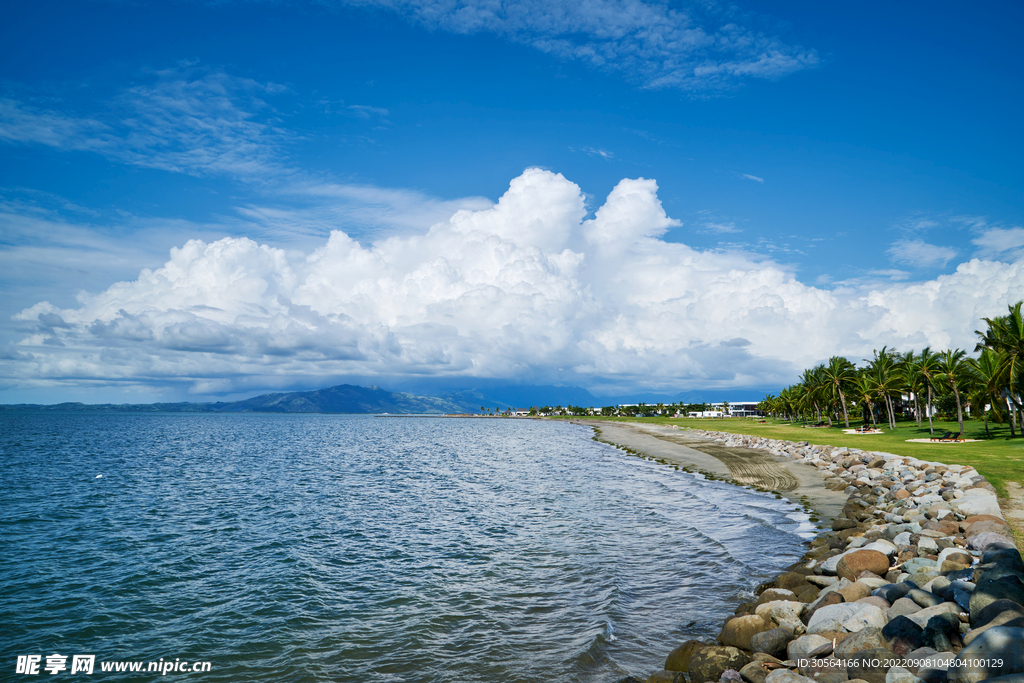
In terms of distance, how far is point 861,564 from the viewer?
45.9 feet

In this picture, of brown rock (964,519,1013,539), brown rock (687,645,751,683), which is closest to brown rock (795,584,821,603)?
brown rock (687,645,751,683)

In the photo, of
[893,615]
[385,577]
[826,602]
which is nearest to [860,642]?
[893,615]

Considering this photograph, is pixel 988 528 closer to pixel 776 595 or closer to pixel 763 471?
pixel 776 595

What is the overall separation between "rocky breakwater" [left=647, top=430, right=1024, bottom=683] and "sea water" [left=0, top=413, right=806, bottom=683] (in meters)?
1.55

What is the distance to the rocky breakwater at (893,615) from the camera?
25.1 feet

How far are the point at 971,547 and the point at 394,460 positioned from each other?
187 feet

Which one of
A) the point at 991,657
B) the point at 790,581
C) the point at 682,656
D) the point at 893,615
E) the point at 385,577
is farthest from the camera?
the point at 385,577

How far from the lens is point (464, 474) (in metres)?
47.9

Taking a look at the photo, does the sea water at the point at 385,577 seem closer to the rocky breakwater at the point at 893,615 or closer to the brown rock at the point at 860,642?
the rocky breakwater at the point at 893,615

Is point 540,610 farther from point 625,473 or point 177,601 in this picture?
point 625,473

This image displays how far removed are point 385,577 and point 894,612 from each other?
14355mm

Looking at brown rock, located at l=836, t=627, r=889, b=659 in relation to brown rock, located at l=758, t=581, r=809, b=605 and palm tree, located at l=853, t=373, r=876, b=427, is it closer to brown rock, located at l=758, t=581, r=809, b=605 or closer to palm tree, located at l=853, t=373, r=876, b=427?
brown rock, located at l=758, t=581, r=809, b=605

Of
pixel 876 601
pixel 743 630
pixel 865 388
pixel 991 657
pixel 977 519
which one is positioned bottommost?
pixel 743 630

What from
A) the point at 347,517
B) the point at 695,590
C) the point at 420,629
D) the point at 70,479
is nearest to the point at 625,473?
the point at 347,517
